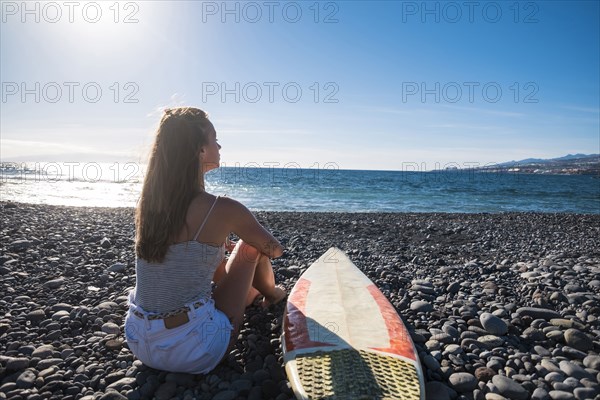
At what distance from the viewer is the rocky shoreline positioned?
2.81 meters

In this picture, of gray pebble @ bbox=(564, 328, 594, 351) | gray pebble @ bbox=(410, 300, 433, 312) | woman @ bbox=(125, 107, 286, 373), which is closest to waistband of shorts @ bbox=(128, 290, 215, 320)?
woman @ bbox=(125, 107, 286, 373)

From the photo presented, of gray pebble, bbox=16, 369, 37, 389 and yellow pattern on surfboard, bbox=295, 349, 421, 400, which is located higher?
yellow pattern on surfboard, bbox=295, 349, 421, 400

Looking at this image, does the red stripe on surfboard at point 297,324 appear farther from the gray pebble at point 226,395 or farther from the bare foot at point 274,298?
the gray pebble at point 226,395

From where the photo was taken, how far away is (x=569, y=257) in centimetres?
716

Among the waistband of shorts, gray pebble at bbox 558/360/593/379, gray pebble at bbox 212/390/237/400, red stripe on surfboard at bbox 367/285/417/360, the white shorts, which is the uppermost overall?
the waistband of shorts

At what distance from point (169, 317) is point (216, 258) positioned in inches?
20.4

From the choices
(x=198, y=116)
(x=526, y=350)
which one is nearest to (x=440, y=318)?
(x=526, y=350)

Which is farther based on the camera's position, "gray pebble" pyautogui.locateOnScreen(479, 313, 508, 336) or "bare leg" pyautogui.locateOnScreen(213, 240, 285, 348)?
"gray pebble" pyautogui.locateOnScreen(479, 313, 508, 336)

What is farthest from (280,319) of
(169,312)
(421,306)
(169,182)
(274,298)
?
(169,182)

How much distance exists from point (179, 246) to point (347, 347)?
1.59 m

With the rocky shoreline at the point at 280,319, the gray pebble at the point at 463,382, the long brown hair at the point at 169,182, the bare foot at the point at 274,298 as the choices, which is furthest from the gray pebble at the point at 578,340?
the long brown hair at the point at 169,182

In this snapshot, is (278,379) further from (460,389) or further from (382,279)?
(382,279)

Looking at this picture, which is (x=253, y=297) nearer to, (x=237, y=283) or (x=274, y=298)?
(x=274, y=298)

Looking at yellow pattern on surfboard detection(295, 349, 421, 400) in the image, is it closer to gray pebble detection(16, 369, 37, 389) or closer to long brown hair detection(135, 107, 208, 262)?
long brown hair detection(135, 107, 208, 262)
